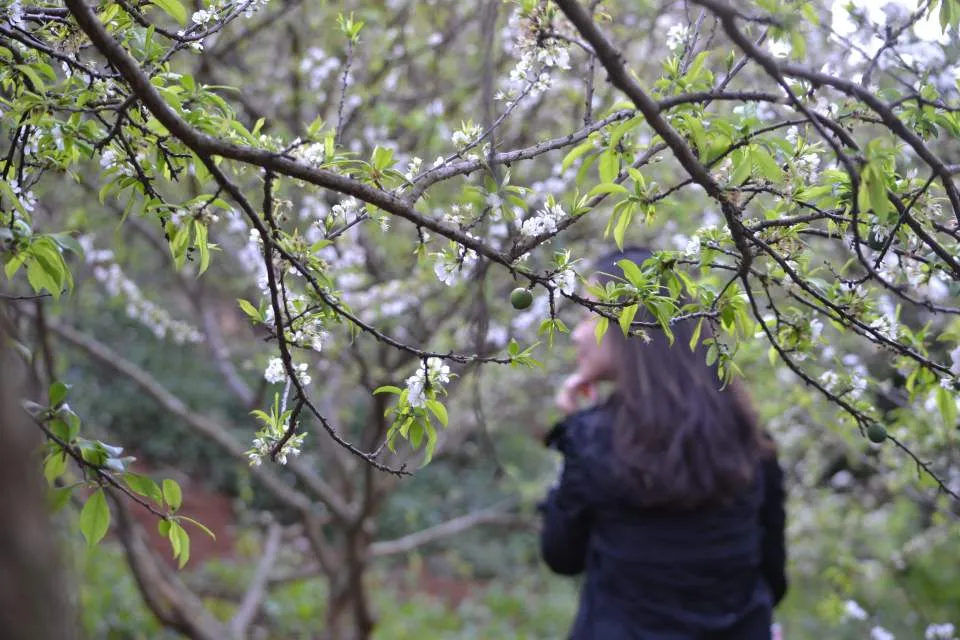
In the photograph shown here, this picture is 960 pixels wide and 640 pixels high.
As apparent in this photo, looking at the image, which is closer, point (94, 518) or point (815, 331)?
point (94, 518)

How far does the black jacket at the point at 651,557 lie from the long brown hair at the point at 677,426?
9 centimetres

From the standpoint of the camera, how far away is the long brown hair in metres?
2.32

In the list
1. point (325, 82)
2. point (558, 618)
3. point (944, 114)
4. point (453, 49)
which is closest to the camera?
point (944, 114)

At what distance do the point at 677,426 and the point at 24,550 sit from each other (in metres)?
1.96

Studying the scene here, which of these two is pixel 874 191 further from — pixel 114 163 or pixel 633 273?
pixel 114 163

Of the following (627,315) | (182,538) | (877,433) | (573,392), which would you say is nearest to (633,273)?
(627,315)

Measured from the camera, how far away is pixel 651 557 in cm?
244

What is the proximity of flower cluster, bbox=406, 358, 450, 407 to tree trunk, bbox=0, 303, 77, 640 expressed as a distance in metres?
0.77

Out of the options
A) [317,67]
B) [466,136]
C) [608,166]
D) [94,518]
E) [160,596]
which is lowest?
[94,518]

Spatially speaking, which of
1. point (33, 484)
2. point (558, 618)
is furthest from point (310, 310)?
point (558, 618)

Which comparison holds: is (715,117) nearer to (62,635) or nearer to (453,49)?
(62,635)

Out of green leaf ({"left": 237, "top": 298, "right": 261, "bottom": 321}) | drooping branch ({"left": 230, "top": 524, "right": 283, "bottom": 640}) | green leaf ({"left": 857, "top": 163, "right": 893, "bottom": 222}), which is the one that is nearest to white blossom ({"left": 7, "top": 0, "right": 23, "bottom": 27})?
green leaf ({"left": 237, "top": 298, "right": 261, "bottom": 321})

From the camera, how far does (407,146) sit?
4148mm

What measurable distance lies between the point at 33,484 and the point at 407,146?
3.67m
